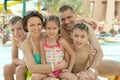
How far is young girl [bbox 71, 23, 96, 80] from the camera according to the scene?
3.10 meters

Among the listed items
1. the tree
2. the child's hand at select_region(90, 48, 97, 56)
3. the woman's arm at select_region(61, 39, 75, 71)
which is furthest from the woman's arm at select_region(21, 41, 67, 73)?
the tree

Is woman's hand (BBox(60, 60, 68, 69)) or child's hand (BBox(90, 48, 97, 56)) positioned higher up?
child's hand (BBox(90, 48, 97, 56))

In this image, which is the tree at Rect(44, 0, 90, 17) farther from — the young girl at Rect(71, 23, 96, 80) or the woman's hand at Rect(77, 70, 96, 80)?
the woman's hand at Rect(77, 70, 96, 80)

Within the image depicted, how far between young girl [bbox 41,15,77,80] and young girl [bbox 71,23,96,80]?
147mm

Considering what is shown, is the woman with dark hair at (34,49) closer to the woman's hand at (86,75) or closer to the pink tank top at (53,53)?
the pink tank top at (53,53)

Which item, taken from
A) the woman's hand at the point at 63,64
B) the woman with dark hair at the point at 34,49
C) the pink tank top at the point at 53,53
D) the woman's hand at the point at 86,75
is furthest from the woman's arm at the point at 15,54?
the woman's hand at the point at 86,75

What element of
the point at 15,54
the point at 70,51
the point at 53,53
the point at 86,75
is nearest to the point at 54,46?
the point at 53,53

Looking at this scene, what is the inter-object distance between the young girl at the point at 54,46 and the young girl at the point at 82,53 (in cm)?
15

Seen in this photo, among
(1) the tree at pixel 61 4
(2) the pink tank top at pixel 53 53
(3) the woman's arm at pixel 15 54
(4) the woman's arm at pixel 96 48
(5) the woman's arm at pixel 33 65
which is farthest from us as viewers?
(1) the tree at pixel 61 4

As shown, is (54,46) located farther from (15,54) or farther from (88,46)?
(15,54)

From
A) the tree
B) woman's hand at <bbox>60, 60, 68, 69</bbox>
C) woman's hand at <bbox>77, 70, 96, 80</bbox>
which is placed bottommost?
woman's hand at <bbox>77, 70, 96, 80</bbox>

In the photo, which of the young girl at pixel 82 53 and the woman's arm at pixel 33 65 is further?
the young girl at pixel 82 53

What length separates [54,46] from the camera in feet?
10.1

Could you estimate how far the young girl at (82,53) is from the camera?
122 inches
